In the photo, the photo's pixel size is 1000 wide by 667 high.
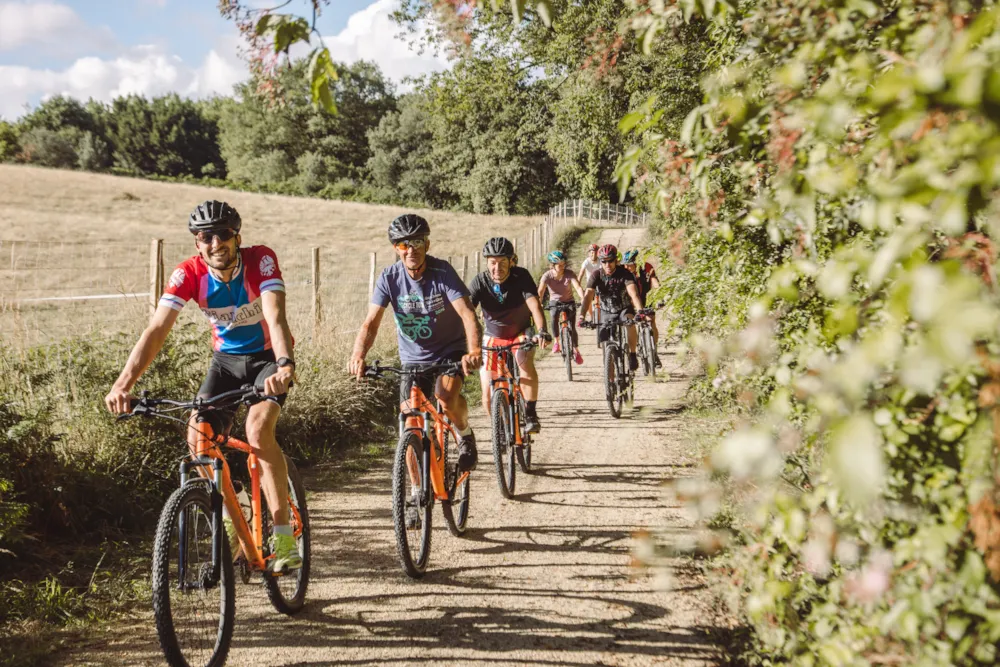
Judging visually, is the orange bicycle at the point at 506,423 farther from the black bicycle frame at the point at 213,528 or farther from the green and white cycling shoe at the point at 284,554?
the black bicycle frame at the point at 213,528

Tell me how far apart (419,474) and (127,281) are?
39.4 ft

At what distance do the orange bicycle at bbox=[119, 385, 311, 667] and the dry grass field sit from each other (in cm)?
335

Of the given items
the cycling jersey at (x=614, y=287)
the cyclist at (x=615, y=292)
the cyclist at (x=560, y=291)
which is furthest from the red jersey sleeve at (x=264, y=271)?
the cyclist at (x=560, y=291)

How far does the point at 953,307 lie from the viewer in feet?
2.87

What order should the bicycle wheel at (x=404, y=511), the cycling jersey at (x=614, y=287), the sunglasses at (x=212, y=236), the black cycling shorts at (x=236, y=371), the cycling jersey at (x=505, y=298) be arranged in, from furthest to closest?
the cycling jersey at (x=614, y=287) → the cycling jersey at (x=505, y=298) → the bicycle wheel at (x=404, y=511) → the black cycling shorts at (x=236, y=371) → the sunglasses at (x=212, y=236)

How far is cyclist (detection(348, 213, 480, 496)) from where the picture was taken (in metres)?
5.05

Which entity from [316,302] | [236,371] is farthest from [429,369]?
[316,302]

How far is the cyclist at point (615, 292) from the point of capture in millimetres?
9367

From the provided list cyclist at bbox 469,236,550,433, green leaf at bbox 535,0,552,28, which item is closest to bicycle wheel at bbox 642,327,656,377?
cyclist at bbox 469,236,550,433

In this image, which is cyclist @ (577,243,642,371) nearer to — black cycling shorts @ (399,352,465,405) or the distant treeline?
black cycling shorts @ (399,352,465,405)

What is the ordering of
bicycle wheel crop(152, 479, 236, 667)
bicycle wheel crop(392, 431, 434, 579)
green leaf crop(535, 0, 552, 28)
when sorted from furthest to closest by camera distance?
bicycle wheel crop(392, 431, 434, 579) < bicycle wheel crop(152, 479, 236, 667) < green leaf crop(535, 0, 552, 28)

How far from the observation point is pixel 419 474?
15.9ft

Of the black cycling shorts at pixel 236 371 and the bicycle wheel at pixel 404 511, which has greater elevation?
the black cycling shorts at pixel 236 371

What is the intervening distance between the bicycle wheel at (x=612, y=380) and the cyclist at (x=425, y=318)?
3792 millimetres
